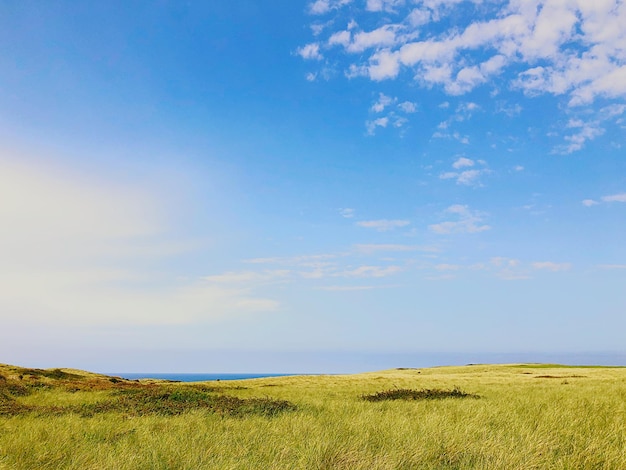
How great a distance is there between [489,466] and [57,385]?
30.4m

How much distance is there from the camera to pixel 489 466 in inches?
239

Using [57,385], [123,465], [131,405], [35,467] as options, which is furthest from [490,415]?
[57,385]

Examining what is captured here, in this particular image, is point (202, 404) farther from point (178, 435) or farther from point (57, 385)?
point (57, 385)

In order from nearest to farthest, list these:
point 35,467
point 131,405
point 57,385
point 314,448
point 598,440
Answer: point 35,467
point 314,448
point 598,440
point 131,405
point 57,385

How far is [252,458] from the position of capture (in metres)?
6.77

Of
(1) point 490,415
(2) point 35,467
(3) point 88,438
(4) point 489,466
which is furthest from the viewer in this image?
(1) point 490,415

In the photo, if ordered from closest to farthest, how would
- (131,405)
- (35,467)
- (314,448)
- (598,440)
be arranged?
1. (35,467)
2. (314,448)
3. (598,440)
4. (131,405)

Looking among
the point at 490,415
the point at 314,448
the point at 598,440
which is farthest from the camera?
the point at 490,415

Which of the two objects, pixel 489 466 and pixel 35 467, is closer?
pixel 489 466

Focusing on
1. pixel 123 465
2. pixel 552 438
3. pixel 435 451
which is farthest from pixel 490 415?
pixel 123 465

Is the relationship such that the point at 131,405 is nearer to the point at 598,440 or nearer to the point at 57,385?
the point at 598,440

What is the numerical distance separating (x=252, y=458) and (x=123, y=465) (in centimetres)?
180

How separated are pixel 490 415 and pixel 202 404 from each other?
30.6 ft

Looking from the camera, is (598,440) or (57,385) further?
(57,385)
